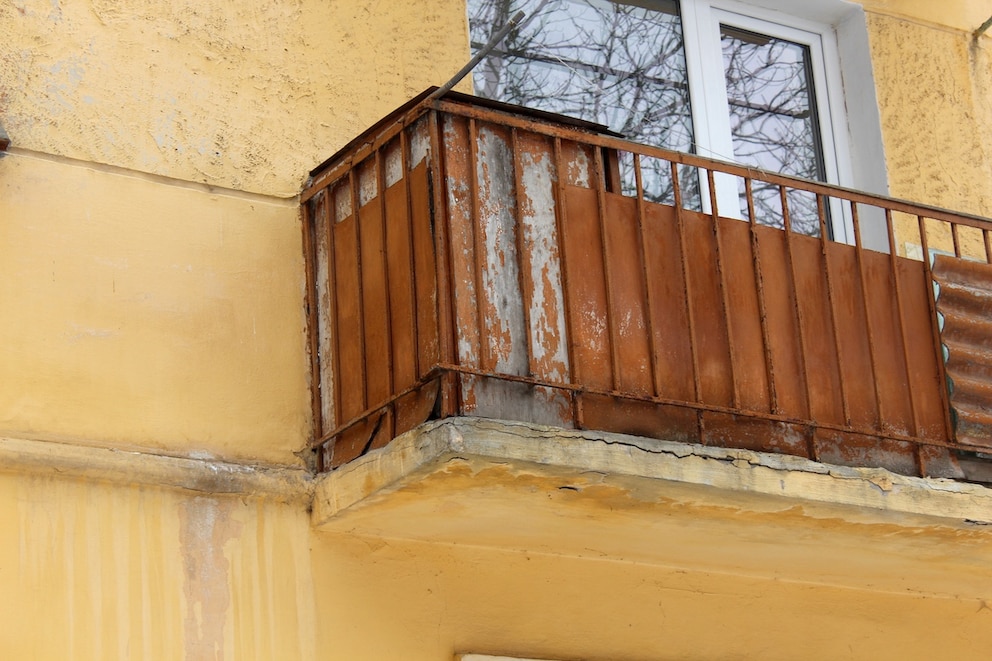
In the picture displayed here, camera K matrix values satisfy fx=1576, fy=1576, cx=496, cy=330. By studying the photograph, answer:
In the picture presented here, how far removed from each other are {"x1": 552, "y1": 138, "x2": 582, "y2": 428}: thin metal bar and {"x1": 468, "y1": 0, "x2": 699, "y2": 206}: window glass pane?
1.37 meters

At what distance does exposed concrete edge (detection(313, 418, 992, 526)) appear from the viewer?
177 inches

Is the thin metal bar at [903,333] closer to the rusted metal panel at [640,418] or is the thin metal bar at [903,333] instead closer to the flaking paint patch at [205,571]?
the rusted metal panel at [640,418]

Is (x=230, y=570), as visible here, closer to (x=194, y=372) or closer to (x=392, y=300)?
(x=194, y=372)

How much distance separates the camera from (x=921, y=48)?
7262 millimetres

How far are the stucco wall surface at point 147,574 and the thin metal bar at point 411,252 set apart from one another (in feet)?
2.47

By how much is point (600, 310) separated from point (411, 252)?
2.02 ft

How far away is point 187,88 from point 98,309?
2.94 ft

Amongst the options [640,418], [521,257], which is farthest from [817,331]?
[521,257]

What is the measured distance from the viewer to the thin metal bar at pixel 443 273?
457 centimetres

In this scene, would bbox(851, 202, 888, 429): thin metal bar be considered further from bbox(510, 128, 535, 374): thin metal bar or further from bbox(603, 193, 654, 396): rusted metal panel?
bbox(510, 128, 535, 374): thin metal bar

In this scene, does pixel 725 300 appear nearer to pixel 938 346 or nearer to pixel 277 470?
pixel 938 346

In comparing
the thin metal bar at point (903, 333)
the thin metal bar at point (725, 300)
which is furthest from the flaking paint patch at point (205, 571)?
the thin metal bar at point (903, 333)

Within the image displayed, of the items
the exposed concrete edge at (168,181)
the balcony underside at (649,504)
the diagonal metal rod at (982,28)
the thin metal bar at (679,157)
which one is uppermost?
the diagonal metal rod at (982,28)

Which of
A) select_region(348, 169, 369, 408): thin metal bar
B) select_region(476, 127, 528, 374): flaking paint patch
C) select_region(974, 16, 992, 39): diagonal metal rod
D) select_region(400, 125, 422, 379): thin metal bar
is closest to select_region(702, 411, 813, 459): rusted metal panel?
select_region(476, 127, 528, 374): flaking paint patch
